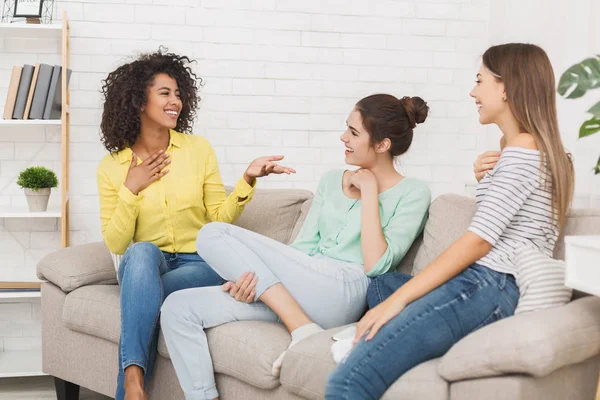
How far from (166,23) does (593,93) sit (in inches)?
74.1

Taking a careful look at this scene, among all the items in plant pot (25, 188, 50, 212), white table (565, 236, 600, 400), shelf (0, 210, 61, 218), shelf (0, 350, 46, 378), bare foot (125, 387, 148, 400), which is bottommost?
shelf (0, 350, 46, 378)

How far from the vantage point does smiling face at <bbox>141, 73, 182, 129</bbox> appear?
2904 millimetres

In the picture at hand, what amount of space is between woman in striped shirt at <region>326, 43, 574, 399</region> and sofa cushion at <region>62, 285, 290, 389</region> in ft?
1.08

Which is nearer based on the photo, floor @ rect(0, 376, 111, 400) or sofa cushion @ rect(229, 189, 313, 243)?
sofa cushion @ rect(229, 189, 313, 243)

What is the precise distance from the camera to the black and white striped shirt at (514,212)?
198 centimetres

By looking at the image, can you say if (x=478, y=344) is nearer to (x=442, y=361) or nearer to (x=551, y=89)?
(x=442, y=361)

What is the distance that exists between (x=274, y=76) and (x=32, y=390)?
1.74 meters

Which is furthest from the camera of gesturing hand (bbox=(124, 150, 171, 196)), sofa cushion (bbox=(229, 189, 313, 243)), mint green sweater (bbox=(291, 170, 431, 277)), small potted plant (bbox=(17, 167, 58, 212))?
small potted plant (bbox=(17, 167, 58, 212))

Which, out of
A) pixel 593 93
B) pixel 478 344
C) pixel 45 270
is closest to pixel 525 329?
pixel 478 344

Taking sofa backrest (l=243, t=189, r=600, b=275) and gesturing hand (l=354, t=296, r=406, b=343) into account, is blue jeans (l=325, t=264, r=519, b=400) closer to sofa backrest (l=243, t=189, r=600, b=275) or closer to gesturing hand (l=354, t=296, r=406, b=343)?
gesturing hand (l=354, t=296, r=406, b=343)

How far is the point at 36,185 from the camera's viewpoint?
3359 millimetres

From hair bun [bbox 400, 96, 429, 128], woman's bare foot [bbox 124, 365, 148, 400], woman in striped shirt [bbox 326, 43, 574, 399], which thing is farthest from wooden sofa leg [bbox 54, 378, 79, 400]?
hair bun [bbox 400, 96, 429, 128]

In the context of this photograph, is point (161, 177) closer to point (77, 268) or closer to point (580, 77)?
point (77, 268)

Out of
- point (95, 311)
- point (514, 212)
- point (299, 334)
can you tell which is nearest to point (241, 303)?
point (299, 334)
